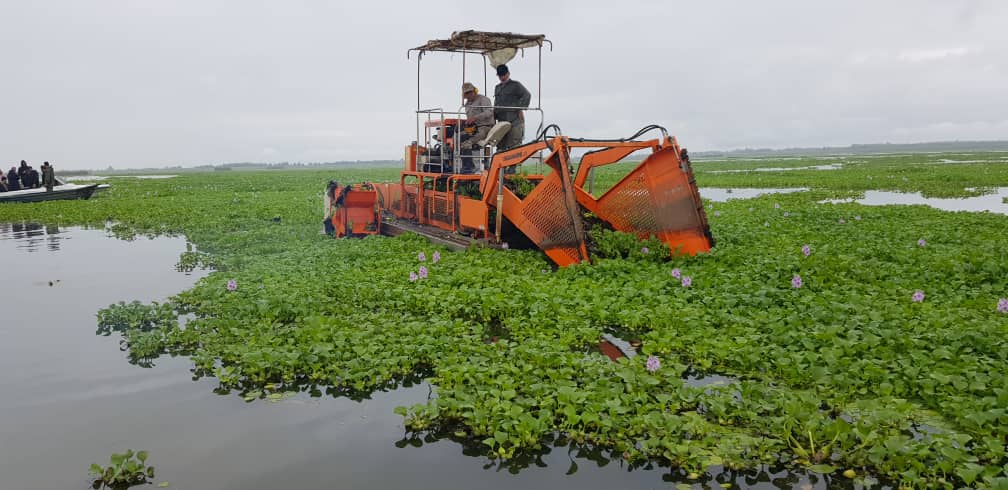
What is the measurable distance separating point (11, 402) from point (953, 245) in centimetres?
1214

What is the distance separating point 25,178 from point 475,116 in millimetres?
23367

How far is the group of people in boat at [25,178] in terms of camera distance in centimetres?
2502

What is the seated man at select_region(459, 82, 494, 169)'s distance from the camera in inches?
443

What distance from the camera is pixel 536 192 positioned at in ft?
29.7

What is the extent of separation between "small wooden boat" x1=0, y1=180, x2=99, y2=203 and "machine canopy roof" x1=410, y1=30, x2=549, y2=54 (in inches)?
773

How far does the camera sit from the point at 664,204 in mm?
9117

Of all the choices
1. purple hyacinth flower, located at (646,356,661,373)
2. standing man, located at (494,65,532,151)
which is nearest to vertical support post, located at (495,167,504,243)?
standing man, located at (494,65,532,151)

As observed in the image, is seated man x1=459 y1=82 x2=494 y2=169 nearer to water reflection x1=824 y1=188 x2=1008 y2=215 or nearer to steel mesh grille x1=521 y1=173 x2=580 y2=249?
steel mesh grille x1=521 y1=173 x2=580 y2=249

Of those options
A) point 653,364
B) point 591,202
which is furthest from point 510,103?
point 653,364

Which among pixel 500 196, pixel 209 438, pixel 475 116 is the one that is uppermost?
pixel 475 116

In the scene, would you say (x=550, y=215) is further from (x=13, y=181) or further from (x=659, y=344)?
(x=13, y=181)

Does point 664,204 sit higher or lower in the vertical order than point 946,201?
higher

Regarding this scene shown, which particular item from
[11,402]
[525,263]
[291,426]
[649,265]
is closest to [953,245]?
[649,265]

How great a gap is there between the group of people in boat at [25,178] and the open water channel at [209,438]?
22.8m
